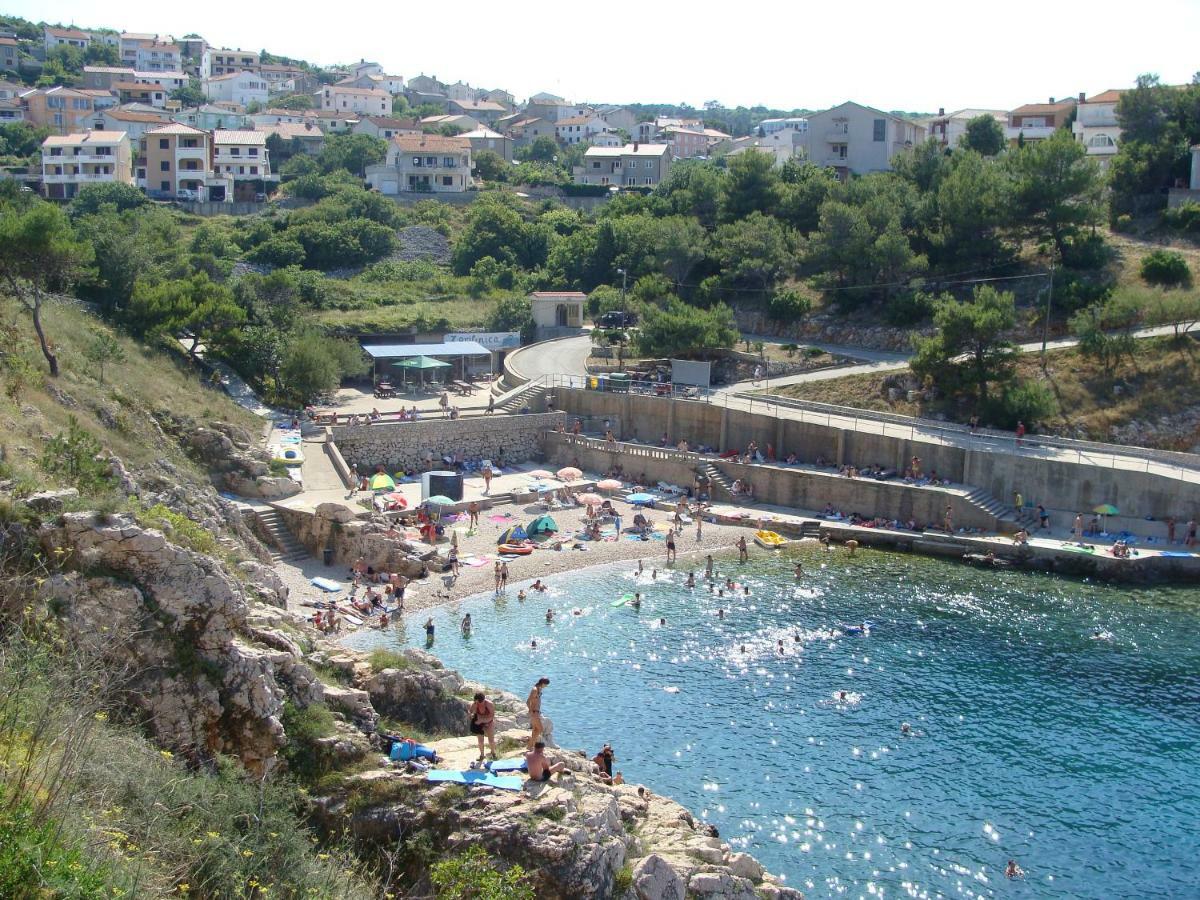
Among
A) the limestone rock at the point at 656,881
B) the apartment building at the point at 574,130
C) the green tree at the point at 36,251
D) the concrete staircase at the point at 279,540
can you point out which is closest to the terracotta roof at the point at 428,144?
the apartment building at the point at 574,130

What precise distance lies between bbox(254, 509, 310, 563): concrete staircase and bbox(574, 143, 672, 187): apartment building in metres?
65.8

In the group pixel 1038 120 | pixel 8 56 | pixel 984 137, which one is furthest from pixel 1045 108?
pixel 8 56

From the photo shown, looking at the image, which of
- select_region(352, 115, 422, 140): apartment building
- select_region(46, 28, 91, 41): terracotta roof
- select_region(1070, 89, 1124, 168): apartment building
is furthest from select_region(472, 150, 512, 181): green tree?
select_region(46, 28, 91, 41): terracotta roof

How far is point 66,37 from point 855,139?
4323 inches

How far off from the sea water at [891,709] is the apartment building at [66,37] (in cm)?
13141

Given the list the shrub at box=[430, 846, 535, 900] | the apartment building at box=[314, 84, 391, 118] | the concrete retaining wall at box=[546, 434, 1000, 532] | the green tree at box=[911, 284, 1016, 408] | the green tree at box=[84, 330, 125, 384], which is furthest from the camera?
the apartment building at box=[314, 84, 391, 118]

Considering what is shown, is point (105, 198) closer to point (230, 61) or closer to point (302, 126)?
point (302, 126)

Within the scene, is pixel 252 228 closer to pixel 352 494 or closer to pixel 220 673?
pixel 352 494

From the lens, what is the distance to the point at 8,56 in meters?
128

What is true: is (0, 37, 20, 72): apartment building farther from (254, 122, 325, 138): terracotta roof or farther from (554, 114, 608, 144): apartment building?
(554, 114, 608, 144): apartment building

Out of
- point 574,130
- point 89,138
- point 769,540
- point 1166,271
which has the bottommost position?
point 769,540

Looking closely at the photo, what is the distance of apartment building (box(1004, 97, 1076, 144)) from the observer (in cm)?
8419

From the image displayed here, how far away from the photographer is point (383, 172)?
8812 cm

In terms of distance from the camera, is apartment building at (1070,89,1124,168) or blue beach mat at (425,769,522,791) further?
apartment building at (1070,89,1124,168)
